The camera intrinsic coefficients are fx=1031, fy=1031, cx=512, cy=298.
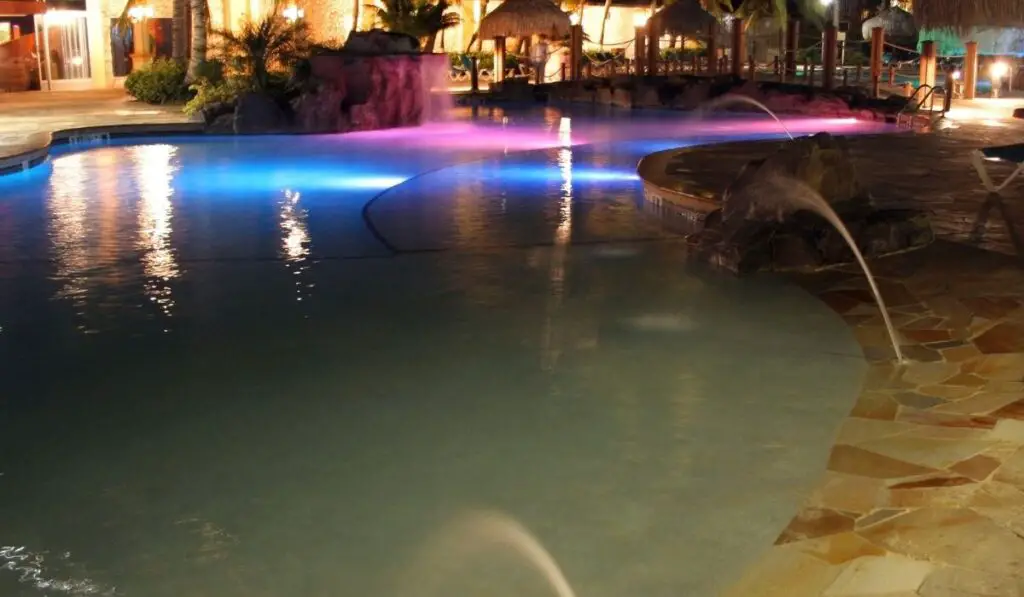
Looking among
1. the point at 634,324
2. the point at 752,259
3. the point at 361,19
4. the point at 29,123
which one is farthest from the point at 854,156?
the point at 361,19

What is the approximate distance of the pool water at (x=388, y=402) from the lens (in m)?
3.63

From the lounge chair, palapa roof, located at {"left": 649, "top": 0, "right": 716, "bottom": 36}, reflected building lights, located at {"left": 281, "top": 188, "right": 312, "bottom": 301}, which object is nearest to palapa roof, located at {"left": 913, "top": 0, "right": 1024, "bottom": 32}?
the lounge chair

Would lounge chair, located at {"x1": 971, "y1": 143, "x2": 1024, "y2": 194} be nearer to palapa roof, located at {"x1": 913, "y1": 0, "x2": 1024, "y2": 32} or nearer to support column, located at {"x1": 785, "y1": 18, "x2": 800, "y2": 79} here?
palapa roof, located at {"x1": 913, "y1": 0, "x2": 1024, "y2": 32}

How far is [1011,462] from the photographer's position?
4.21 meters

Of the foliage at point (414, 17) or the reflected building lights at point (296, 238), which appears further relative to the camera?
the foliage at point (414, 17)

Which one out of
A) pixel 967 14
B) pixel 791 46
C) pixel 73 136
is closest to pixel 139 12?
pixel 73 136

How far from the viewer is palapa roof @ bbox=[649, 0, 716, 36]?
1067 inches

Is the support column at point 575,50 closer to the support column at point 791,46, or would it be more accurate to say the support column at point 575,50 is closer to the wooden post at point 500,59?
the wooden post at point 500,59

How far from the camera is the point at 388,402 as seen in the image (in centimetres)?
507

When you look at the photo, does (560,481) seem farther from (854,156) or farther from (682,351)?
(854,156)

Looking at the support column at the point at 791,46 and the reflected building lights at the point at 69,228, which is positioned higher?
the support column at the point at 791,46

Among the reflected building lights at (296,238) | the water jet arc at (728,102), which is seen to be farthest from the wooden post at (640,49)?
the reflected building lights at (296,238)

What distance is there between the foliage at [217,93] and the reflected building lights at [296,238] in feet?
32.9

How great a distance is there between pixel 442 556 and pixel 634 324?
2.98m
